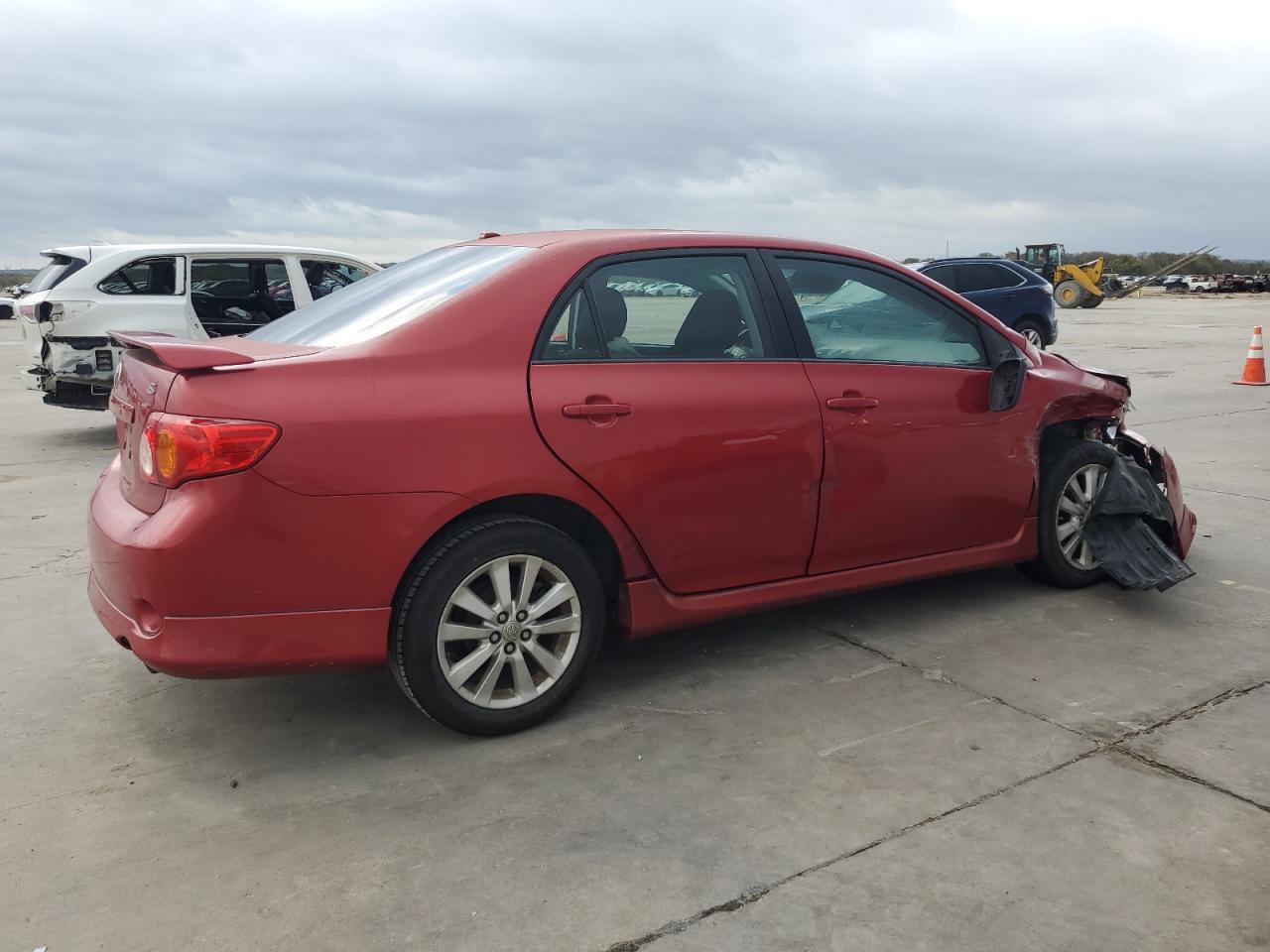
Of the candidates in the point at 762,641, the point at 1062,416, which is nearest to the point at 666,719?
the point at 762,641

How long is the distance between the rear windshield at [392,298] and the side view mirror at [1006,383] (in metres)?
1.98

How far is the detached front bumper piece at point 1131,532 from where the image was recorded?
459 cm

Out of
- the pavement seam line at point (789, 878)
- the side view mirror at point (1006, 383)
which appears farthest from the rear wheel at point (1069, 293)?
the pavement seam line at point (789, 878)

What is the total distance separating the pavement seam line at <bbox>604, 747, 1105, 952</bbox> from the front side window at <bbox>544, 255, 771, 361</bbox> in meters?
1.65

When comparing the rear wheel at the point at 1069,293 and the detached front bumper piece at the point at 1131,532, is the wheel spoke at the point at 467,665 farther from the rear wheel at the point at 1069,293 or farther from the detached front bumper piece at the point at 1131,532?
the rear wheel at the point at 1069,293

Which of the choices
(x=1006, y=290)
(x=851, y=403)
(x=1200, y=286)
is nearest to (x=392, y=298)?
(x=851, y=403)

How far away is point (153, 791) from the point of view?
10.2 feet

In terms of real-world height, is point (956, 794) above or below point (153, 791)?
above

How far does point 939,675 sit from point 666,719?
1060 mm

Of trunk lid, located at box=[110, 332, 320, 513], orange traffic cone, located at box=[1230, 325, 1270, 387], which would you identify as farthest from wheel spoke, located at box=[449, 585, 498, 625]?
orange traffic cone, located at box=[1230, 325, 1270, 387]

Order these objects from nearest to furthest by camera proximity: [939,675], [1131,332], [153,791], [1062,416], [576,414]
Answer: [153,791] < [576,414] < [939,675] < [1062,416] < [1131,332]

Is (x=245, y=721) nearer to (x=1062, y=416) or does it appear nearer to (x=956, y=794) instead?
(x=956, y=794)

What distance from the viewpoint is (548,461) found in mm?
→ 3336

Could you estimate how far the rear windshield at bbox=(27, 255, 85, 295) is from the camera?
369 inches
